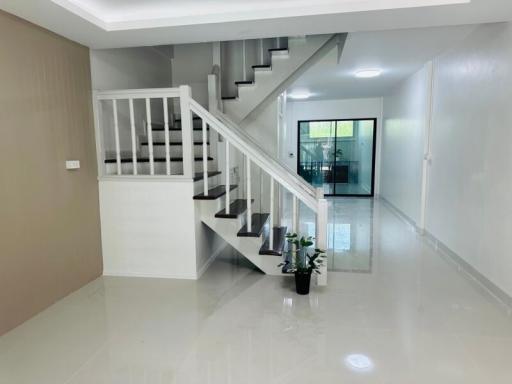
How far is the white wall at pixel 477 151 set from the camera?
2766mm

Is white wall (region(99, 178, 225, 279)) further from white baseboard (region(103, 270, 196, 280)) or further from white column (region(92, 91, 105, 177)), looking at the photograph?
white column (region(92, 91, 105, 177))

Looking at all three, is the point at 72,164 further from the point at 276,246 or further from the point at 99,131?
the point at 276,246

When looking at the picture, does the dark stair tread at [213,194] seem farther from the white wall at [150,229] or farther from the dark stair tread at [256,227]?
the dark stair tread at [256,227]

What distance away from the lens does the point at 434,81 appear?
14.3 ft

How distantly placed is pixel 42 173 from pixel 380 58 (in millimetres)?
4022

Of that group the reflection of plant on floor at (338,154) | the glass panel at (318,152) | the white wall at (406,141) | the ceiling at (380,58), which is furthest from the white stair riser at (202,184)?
the reflection of plant on floor at (338,154)

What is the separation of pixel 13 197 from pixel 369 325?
9.13 ft

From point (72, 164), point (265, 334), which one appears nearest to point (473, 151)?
point (265, 334)

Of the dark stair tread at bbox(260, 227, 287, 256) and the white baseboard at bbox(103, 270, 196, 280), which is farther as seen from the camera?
the white baseboard at bbox(103, 270, 196, 280)

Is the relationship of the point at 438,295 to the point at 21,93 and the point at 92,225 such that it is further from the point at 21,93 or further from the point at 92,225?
the point at 21,93

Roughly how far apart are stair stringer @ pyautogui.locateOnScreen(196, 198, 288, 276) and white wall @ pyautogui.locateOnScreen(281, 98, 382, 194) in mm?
5020

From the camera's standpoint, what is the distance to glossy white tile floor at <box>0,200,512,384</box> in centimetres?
190

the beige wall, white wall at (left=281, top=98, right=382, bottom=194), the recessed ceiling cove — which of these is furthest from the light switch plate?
white wall at (left=281, top=98, right=382, bottom=194)

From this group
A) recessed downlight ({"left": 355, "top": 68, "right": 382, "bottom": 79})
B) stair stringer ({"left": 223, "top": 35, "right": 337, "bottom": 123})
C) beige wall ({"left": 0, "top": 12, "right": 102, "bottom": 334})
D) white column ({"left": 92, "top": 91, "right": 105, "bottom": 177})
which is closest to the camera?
beige wall ({"left": 0, "top": 12, "right": 102, "bottom": 334})
